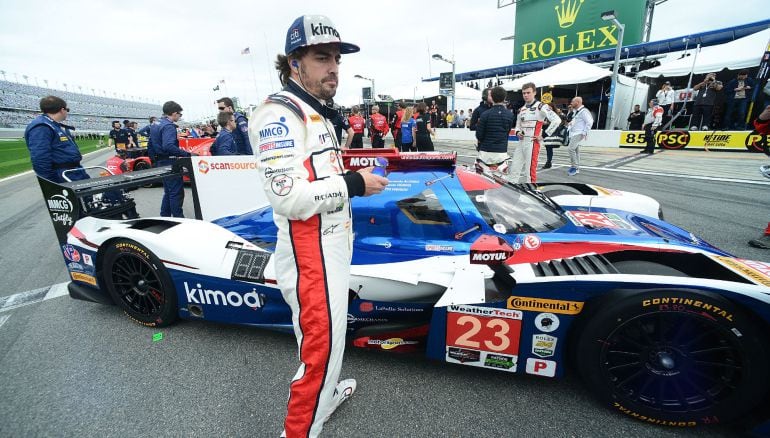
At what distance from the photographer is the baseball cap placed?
3.99 ft

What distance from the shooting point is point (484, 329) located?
1.75 metres

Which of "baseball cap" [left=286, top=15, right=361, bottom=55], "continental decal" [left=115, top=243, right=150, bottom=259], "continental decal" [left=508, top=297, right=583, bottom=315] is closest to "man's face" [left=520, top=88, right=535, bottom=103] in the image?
"continental decal" [left=508, top=297, right=583, bottom=315]

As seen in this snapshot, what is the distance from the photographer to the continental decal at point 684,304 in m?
1.46

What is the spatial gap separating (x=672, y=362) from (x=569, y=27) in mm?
26988

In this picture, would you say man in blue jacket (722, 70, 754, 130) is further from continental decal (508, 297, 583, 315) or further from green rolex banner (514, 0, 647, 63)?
continental decal (508, 297, 583, 315)

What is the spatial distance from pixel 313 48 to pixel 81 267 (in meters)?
2.54

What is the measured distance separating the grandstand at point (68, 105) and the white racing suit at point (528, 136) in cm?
6113

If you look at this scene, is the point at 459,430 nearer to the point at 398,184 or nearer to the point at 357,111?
the point at 398,184

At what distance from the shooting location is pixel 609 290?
158cm

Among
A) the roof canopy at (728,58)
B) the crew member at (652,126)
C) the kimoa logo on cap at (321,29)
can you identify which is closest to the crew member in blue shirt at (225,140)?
the kimoa logo on cap at (321,29)

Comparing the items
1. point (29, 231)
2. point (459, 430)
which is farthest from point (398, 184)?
point (29, 231)

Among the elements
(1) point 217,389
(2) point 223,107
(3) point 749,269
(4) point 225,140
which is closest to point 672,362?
(3) point 749,269

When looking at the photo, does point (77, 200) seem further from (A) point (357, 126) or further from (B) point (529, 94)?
(A) point (357, 126)

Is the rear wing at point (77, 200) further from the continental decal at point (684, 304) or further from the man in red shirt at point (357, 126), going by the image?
the man in red shirt at point (357, 126)
